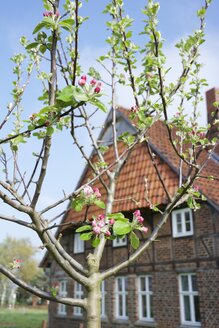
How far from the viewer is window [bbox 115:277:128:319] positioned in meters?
13.3

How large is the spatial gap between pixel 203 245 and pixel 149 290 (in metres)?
2.89

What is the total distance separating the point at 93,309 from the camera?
2438 mm

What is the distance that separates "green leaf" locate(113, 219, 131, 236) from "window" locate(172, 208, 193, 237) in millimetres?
9794

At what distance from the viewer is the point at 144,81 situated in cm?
376

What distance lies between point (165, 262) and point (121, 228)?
10405 millimetres

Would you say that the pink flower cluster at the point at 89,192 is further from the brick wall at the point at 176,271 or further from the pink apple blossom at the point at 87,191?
the brick wall at the point at 176,271

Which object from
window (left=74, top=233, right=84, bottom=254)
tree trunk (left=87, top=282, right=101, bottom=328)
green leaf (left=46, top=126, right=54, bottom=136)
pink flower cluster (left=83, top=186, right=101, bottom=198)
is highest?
window (left=74, top=233, right=84, bottom=254)

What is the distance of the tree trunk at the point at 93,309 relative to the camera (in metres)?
2.39

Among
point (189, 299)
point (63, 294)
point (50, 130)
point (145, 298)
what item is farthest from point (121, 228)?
point (63, 294)

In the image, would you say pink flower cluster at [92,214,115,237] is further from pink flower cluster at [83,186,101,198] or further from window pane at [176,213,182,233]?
window pane at [176,213,182,233]

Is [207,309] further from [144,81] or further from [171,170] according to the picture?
[144,81]

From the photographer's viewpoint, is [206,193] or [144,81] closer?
[144,81]

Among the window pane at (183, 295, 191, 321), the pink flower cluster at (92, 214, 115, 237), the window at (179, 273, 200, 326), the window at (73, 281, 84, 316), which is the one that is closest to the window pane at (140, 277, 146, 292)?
the window at (179, 273, 200, 326)

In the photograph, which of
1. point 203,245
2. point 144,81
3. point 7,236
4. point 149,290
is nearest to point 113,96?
point 144,81
